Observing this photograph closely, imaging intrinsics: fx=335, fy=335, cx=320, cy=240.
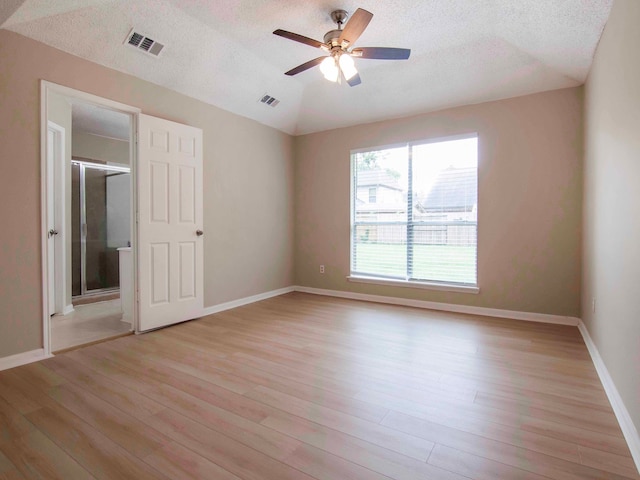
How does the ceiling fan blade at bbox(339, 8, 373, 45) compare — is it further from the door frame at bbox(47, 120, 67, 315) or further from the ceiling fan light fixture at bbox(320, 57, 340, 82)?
the door frame at bbox(47, 120, 67, 315)

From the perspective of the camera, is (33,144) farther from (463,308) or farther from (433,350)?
(463,308)

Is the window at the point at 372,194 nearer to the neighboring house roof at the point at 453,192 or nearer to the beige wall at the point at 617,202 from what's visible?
the neighboring house roof at the point at 453,192

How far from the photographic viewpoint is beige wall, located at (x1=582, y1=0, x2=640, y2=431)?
1754 millimetres

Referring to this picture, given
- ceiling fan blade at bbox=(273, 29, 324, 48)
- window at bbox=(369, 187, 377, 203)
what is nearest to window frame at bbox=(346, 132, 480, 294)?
window at bbox=(369, 187, 377, 203)

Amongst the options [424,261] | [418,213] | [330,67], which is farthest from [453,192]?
[330,67]

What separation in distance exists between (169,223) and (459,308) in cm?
362

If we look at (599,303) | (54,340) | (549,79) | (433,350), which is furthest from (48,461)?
(549,79)

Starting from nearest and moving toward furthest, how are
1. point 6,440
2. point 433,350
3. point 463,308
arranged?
point 6,440, point 433,350, point 463,308

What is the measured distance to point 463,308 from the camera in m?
4.23

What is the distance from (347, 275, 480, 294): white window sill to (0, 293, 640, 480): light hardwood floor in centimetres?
92

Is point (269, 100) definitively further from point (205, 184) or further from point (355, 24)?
point (355, 24)

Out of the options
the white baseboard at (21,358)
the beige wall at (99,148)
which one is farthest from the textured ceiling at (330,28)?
the beige wall at (99,148)

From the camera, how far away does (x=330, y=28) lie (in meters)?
3.16

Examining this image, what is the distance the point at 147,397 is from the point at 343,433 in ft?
4.20
